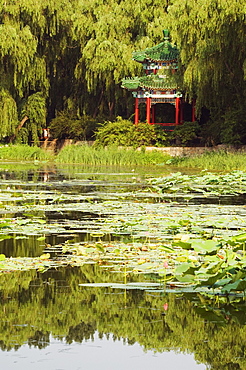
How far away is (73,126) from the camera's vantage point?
41031 mm

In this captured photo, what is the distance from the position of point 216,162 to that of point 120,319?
23436 millimetres

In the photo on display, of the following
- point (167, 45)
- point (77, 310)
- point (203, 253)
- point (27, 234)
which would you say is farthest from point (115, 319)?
point (167, 45)

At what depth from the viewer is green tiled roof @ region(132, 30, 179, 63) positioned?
1441 inches

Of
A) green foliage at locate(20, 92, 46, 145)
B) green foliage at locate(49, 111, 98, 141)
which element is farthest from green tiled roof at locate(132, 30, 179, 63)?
green foliage at locate(20, 92, 46, 145)

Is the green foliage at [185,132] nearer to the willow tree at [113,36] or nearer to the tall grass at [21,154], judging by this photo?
the willow tree at [113,36]

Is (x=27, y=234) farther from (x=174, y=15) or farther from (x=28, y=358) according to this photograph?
(x=174, y=15)

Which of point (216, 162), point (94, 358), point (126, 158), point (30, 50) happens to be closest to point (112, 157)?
point (126, 158)

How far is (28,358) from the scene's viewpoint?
402 cm

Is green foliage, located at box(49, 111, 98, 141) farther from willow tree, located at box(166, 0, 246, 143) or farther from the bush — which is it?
willow tree, located at box(166, 0, 246, 143)

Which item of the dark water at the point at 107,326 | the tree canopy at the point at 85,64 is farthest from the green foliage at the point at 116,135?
the dark water at the point at 107,326

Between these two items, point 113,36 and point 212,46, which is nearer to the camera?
point 212,46

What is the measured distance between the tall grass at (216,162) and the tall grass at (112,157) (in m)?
1.76

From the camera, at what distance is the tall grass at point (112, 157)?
1273 inches

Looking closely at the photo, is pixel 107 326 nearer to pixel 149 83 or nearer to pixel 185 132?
pixel 185 132
